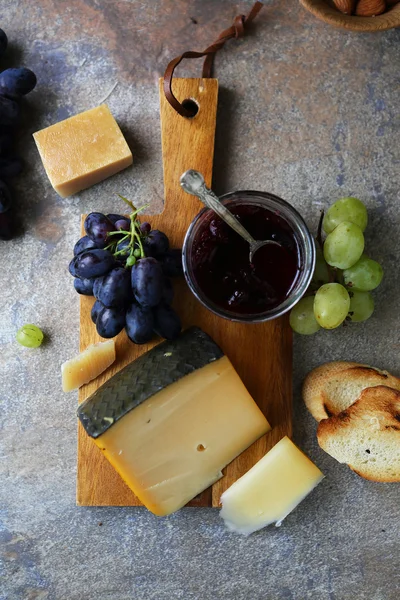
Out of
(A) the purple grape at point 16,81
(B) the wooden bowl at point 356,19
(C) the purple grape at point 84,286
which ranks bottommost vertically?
(C) the purple grape at point 84,286

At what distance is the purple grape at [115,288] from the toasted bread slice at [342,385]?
545 millimetres

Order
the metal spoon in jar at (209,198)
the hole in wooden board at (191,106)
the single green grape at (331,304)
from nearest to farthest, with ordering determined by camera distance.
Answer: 1. the metal spoon in jar at (209,198)
2. the single green grape at (331,304)
3. the hole in wooden board at (191,106)

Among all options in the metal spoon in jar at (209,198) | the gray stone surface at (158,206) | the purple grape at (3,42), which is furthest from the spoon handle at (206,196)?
the purple grape at (3,42)

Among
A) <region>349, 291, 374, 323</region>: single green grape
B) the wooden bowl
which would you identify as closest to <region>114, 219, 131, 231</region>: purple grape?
<region>349, 291, 374, 323</region>: single green grape

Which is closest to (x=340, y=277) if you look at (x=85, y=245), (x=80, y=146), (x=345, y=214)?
(x=345, y=214)

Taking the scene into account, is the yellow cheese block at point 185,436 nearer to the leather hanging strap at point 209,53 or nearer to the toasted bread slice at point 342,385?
the toasted bread slice at point 342,385

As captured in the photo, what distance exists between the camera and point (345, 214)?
1418mm

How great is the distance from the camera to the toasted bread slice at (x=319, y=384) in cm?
150

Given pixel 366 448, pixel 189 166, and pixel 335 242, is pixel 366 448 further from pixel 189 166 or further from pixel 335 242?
pixel 189 166

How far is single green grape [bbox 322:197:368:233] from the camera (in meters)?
1.42

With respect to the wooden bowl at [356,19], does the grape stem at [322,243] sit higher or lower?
lower

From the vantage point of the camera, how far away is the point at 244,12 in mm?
1599

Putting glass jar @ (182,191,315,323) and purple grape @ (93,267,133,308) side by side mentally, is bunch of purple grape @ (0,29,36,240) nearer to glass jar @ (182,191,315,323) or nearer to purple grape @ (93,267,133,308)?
purple grape @ (93,267,133,308)

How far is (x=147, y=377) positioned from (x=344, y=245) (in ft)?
1.77
